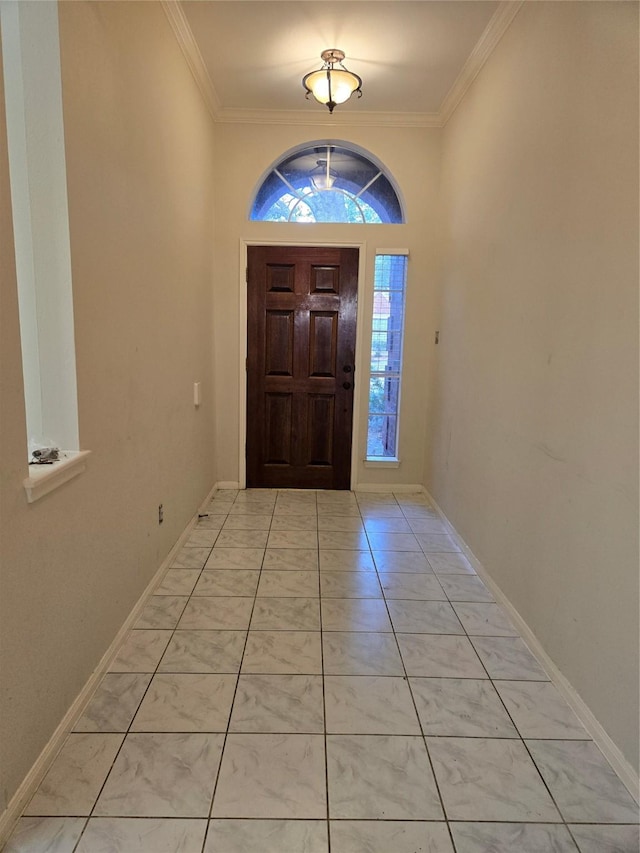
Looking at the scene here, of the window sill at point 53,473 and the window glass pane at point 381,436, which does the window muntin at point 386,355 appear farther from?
the window sill at point 53,473

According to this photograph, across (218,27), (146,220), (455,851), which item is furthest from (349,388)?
(455,851)

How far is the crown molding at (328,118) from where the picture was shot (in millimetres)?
3344

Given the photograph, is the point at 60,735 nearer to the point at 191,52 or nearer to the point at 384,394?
the point at 384,394

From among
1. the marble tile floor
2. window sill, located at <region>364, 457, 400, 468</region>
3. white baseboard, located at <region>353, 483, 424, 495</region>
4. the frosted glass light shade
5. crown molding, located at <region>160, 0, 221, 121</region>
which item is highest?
crown molding, located at <region>160, 0, 221, 121</region>

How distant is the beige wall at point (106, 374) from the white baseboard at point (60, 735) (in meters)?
0.03

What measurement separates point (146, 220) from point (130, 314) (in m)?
0.49

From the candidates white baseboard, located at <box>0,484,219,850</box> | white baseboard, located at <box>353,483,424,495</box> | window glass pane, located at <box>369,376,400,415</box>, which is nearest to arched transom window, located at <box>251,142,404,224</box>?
window glass pane, located at <box>369,376,400,415</box>

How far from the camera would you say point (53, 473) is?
133cm

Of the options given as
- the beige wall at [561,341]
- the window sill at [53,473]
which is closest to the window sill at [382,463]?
the beige wall at [561,341]

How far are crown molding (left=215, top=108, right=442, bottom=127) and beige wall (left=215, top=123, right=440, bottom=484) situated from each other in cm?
3

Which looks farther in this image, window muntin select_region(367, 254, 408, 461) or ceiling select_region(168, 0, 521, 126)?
window muntin select_region(367, 254, 408, 461)

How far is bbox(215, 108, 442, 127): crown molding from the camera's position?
11.0 ft

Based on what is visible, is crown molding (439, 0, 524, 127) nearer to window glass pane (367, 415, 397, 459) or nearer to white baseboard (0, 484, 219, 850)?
window glass pane (367, 415, 397, 459)

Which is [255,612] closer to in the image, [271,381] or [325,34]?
[271,381]
